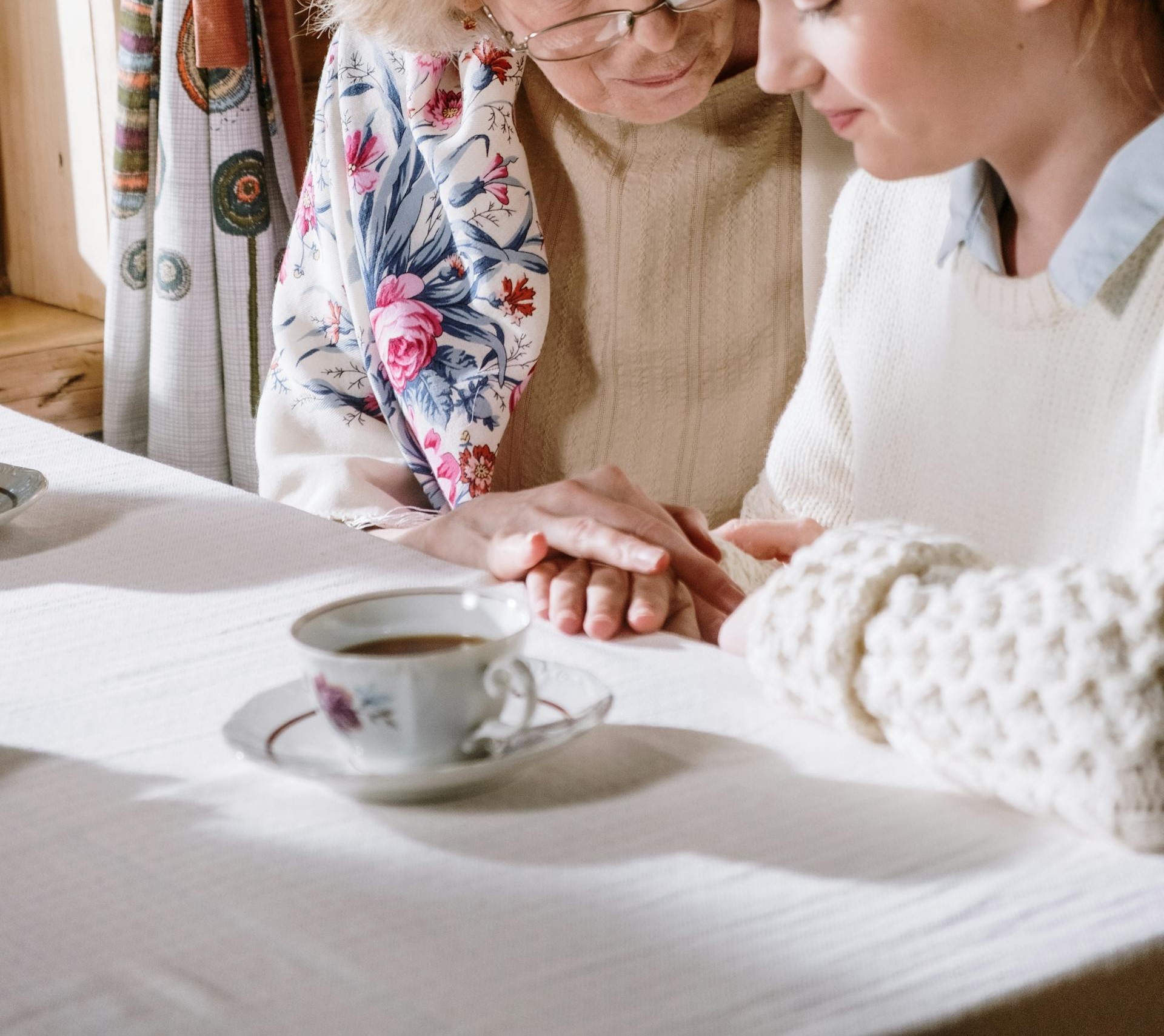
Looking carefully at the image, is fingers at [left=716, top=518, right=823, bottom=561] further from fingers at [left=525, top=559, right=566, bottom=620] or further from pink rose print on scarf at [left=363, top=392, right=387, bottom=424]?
pink rose print on scarf at [left=363, top=392, right=387, bottom=424]

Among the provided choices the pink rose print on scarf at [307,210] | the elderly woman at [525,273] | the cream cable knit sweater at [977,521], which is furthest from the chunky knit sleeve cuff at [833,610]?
the pink rose print on scarf at [307,210]

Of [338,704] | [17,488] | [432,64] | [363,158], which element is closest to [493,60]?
[432,64]

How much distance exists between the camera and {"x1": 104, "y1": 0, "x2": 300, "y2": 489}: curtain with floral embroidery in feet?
7.96

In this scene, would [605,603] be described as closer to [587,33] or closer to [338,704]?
[338,704]

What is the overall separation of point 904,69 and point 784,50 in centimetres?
8

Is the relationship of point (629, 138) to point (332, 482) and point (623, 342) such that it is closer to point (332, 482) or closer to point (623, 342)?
point (623, 342)

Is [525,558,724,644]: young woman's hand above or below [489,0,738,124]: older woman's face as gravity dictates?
below

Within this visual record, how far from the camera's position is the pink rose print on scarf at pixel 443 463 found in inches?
62.8

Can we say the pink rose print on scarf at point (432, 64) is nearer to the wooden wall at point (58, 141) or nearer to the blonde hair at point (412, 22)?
the blonde hair at point (412, 22)

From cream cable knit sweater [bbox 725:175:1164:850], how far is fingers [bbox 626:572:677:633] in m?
0.08

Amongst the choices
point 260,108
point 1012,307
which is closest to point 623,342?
point 1012,307

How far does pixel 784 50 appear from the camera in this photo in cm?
93

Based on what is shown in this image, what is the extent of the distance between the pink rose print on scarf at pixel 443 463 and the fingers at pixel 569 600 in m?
0.64

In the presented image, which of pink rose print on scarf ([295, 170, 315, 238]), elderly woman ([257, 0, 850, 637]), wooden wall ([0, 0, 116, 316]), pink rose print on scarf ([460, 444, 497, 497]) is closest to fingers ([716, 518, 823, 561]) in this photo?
elderly woman ([257, 0, 850, 637])
